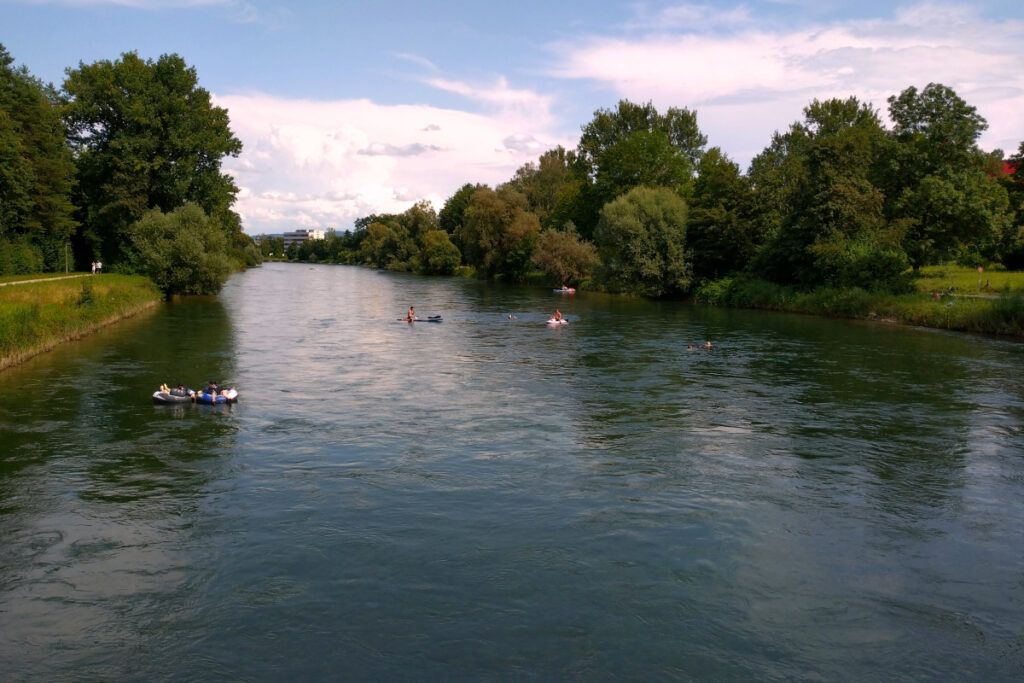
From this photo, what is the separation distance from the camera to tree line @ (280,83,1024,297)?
202 ft

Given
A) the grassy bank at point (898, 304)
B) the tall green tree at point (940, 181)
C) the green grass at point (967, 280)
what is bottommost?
the grassy bank at point (898, 304)

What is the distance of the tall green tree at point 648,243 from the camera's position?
3228 inches

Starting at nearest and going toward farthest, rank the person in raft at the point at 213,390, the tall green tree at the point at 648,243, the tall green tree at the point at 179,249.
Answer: the person in raft at the point at 213,390 → the tall green tree at the point at 179,249 → the tall green tree at the point at 648,243

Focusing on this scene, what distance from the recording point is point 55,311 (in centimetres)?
3984

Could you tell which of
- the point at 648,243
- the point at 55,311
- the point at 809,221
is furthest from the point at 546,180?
the point at 55,311

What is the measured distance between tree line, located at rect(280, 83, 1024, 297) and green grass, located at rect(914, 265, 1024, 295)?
1320mm

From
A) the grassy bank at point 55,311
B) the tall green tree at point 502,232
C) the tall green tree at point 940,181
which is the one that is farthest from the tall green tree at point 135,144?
the tall green tree at point 940,181

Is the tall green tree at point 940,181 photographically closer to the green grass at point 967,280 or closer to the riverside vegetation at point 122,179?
the green grass at point 967,280

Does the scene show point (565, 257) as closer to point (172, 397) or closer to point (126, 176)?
point (126, 176)

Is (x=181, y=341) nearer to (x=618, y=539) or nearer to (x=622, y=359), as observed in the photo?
(x=622, y=359)

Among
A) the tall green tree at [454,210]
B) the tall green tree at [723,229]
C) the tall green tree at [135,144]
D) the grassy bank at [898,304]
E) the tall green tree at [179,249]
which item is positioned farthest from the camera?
the tall green tree at [454,210]

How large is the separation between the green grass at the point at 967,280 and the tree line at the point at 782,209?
1.32 metres

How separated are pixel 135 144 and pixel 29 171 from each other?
1695cm

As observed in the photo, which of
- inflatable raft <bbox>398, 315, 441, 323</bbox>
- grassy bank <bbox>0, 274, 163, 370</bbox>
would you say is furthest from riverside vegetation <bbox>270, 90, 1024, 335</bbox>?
grassy bank <bbox>0, 274, 163, 370</bbox>
